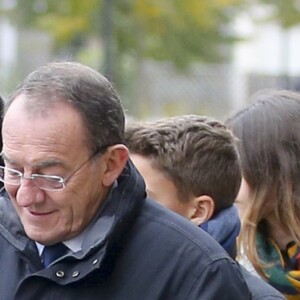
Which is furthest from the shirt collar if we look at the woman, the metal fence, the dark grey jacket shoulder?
the metal fence

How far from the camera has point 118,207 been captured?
9.35 feet

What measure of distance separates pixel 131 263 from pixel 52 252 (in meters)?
0.21

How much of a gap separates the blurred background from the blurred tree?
14 millimetres

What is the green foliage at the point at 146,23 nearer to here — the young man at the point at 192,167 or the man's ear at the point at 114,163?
the young man at the point at 192,167

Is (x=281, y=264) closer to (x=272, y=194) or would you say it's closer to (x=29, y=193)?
(x=272, y=194)

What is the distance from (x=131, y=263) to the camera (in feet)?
9.34

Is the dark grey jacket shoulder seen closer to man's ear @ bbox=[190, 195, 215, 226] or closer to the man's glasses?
man's ear @ bbox=[190, 195, 215, 226]

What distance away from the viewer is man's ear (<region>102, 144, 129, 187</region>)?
113 inches

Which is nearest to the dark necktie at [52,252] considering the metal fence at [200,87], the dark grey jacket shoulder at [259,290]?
the dark grey jacket shoulder at [259,290]

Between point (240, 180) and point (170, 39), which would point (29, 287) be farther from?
point (170, 39)

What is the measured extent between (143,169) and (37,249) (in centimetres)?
78

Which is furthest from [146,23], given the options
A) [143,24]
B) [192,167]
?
[192,167]

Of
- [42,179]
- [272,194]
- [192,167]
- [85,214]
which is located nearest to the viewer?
[42,179]

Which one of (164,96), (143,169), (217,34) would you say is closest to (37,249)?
(143,169)
